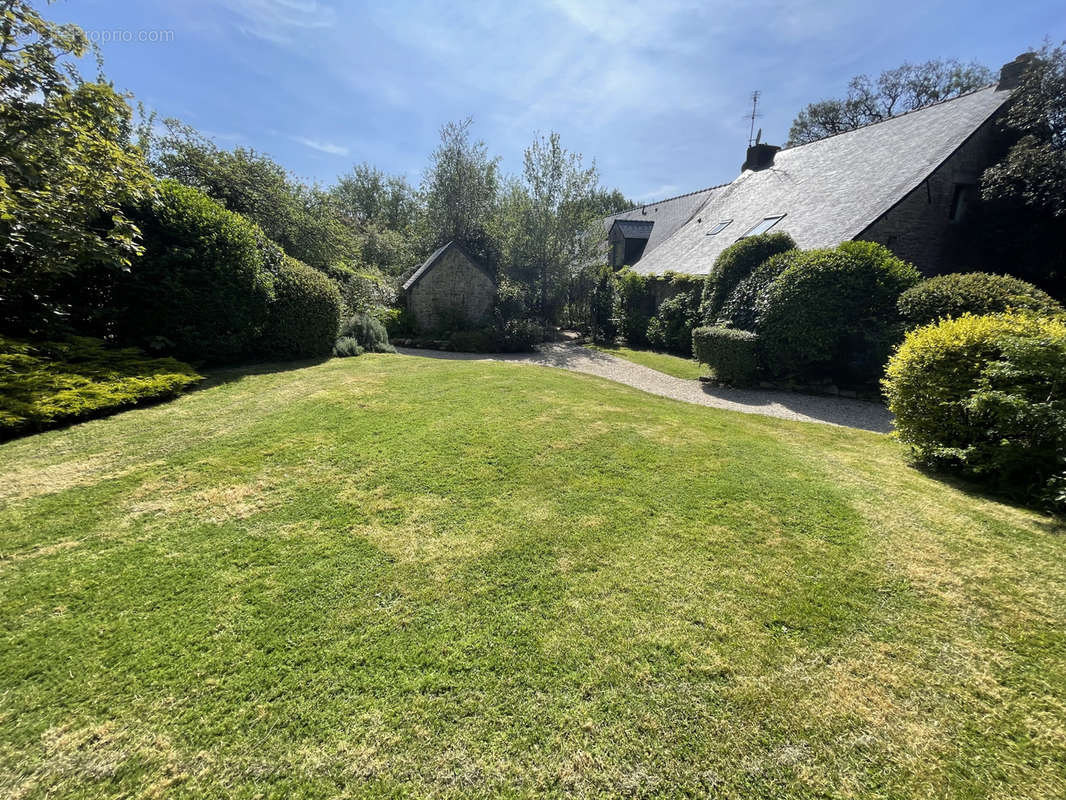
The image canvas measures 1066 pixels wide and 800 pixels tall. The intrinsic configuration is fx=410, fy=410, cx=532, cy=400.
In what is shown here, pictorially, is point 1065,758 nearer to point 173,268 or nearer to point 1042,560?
point 1042,560

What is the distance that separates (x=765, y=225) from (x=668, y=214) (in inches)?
498

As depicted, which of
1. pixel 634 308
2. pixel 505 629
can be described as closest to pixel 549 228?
pixel 634 308

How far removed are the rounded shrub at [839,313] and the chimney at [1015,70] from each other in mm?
8744

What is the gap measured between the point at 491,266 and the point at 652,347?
8.79 metres

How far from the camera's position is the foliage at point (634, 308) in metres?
18.4

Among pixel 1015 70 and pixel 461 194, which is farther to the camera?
pixel 461 194

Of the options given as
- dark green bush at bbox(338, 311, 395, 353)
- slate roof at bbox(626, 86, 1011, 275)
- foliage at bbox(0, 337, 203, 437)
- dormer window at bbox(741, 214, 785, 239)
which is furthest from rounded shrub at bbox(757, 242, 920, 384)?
foliage at bbox(0, 337, 203, 437)

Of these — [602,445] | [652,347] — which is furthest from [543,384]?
[652,347]

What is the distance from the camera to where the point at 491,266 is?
798 inches

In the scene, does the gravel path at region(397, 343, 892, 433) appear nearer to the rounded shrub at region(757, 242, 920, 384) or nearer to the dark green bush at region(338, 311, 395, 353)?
the rounded shrub at region(757, 242, 920, 384)

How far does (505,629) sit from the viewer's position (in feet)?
7.80

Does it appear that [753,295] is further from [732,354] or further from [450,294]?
[450,294]

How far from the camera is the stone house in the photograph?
1190 centimetres

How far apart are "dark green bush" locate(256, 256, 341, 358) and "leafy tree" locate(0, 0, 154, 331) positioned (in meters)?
2.82
